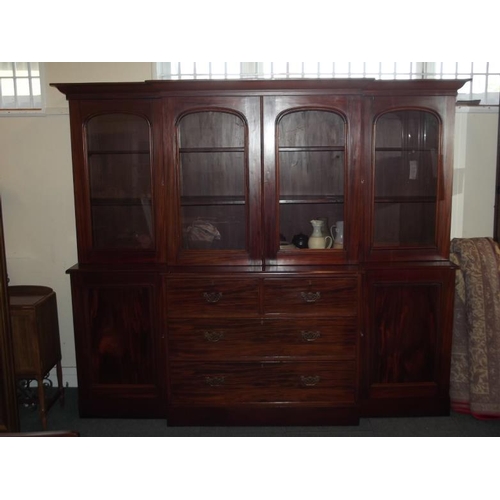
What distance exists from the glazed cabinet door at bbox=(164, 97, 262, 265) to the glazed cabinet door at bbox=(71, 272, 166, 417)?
1.17 ft

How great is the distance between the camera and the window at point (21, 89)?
10.6ft

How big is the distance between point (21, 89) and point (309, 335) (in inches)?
102

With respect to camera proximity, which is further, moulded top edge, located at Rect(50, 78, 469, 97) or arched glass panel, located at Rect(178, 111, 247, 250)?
arched glass panel, located at Rect(178, 111, 247, 250)

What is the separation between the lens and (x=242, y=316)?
109 inches

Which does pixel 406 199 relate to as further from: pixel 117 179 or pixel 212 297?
pixel 117 179

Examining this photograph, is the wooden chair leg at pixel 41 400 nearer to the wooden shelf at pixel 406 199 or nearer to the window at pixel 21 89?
the window at pixel 21 89

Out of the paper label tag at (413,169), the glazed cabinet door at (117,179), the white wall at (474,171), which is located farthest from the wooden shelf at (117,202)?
the white wall at (474,171)

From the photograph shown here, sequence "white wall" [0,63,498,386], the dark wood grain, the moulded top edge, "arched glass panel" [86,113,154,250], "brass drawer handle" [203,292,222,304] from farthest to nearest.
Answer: "white wall" [0,63,498,386]
"arched glass panel" [86,113,154,250]
"brass drawer handle" [203,292,222,304]
the moulded top edge
the dark wood grain

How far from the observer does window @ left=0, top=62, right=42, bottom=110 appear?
3223mm

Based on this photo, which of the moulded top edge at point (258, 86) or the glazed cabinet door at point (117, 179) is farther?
the glazed cabinet door at point (117, 179)

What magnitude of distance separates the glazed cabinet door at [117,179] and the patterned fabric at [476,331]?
77.2 inches

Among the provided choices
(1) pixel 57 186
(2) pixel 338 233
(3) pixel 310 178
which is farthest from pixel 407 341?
(1) pixel 57 186

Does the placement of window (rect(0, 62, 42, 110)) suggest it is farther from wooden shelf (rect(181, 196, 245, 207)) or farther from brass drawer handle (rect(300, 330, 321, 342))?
brass drawer handle (rect(300, 330, 321, 342))

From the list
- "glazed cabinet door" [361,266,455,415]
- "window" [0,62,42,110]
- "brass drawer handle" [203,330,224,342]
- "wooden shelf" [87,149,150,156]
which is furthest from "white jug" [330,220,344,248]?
"window" [0,62,42,110]
